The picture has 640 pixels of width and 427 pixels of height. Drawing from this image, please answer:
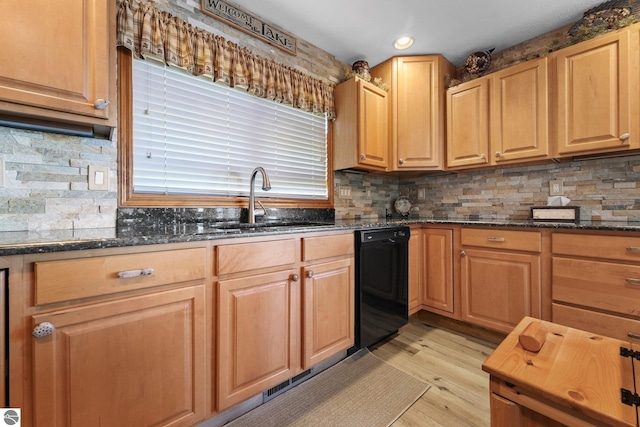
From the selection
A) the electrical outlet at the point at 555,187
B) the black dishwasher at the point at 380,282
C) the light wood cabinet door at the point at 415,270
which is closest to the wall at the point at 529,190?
the electrical outlet at the point at 555,187

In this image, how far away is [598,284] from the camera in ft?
5.40

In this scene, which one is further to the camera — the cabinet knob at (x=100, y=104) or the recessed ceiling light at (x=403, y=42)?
the recessed ceiling light at (x=403, y=42)

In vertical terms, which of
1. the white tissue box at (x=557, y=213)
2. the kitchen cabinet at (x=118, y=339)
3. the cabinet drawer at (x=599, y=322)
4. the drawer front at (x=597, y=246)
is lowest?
the cabinet drawer at (x=599, y=322)

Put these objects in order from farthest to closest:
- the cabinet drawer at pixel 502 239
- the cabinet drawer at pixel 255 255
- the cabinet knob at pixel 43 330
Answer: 1. the cabinet drawer at pixel 502 239
2. the cabinet drawer at pixel 255 255
3. the cabinet knob at pixel 43 330

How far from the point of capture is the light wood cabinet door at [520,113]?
2.10m

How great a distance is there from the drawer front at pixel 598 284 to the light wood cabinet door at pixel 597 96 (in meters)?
0.84

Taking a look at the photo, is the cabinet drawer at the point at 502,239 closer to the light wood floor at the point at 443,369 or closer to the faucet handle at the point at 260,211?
the light wood floor at the point at 443,369

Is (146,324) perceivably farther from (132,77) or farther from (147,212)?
(132,77)

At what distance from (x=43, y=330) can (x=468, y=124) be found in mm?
3008

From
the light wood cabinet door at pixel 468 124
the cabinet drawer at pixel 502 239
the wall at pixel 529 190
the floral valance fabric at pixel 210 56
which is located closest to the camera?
the floral valance fabric at pixel 210 56

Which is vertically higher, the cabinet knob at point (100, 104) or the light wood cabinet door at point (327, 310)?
the cabinet knob at point (100, 104)

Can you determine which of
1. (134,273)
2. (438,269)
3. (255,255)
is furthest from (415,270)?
(134,273)

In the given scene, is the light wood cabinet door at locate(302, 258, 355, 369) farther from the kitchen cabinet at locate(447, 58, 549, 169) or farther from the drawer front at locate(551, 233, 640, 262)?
the kitchen cabinet at locate(447, 58, 549, 169)

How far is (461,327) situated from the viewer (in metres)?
2.33
